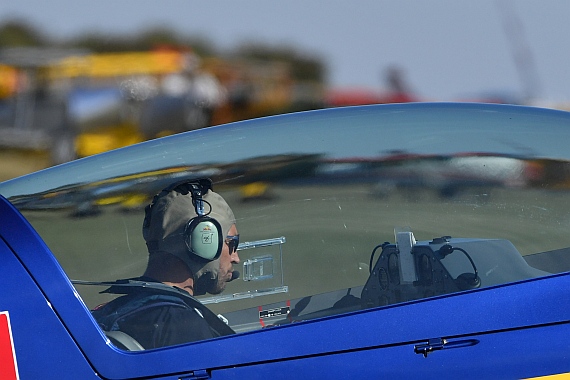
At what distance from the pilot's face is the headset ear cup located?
2cm

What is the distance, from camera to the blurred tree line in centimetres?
4081

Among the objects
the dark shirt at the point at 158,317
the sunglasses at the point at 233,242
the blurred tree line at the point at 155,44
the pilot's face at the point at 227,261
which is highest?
the blurred tree line at the point at 155,44

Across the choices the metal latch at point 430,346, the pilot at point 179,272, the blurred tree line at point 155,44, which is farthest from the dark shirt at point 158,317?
the blurred tree line at point 155,44

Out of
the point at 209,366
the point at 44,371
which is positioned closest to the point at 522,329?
the point at 209,366

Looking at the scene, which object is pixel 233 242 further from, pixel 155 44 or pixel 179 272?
pixel 155 44

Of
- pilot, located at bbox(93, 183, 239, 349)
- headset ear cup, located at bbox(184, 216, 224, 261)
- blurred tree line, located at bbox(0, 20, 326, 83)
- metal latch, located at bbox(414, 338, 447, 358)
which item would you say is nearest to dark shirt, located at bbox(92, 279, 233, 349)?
pilot, located at bbox(93, 183, 239, 349)

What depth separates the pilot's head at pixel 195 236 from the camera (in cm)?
195

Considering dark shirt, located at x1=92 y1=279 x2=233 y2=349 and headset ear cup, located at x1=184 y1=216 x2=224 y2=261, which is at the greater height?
headset ear cup, located at x1=184 y1=216 x2=224 y2=261

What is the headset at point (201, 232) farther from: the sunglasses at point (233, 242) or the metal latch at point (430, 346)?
the metal latch at point (430, 346)

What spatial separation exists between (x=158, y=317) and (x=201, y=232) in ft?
0.89

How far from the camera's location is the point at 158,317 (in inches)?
72.6

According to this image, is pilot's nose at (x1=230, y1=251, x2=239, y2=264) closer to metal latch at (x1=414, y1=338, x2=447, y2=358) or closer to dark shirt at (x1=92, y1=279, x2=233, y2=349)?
dark shirt at (x1=92, y1=279, x2=233, y2=349)

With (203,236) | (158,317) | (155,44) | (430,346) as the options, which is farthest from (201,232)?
(155,44)

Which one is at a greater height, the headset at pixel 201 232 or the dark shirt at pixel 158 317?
the headset at pixel 201 232
